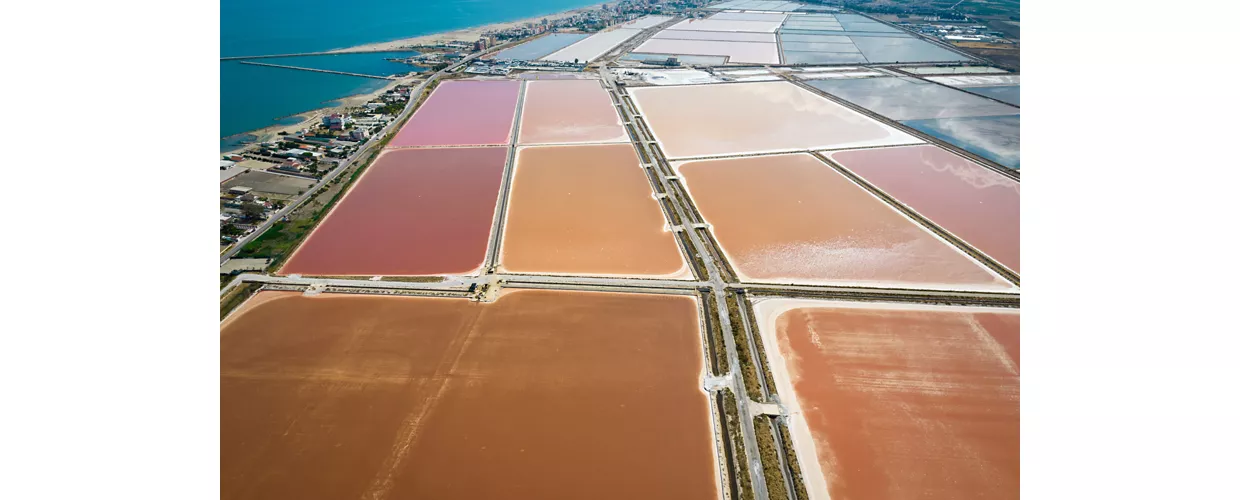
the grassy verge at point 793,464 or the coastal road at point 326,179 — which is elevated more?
the coastal road at point 326,179

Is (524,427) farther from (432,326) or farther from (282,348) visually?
(282,348)

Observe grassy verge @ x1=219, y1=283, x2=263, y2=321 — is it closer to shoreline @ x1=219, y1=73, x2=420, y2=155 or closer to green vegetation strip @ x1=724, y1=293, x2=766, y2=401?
shoreline @ x1=219, y1=73, x2=420, y2=155

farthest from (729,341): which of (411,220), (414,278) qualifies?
(411,220)

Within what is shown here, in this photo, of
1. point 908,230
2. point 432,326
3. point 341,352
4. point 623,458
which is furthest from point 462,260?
point 908,230

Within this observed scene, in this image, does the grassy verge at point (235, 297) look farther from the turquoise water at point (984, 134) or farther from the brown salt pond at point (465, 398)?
the turquoise water at point (984, 134)

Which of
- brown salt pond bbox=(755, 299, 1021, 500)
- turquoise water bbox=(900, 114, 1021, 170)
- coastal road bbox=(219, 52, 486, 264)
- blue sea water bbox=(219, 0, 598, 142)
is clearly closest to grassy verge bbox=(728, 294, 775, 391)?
brown salt pond bbox=(755, 299, 1021, 500)

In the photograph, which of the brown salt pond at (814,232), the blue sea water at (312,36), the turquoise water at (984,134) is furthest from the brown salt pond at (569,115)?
the turquoise water at (984,134)
